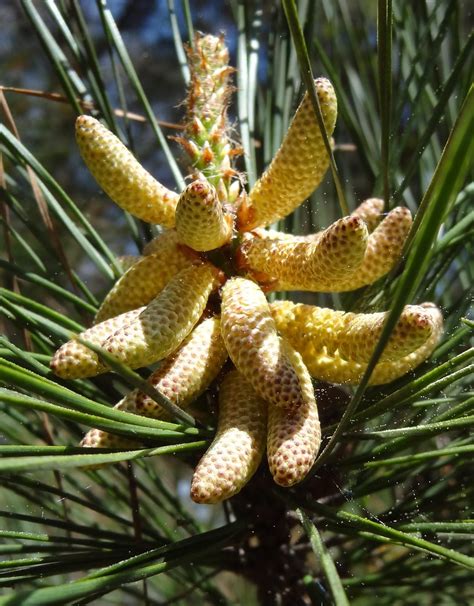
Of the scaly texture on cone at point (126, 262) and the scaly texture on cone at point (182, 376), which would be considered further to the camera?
the scaly texture on cone at point (126, 262)

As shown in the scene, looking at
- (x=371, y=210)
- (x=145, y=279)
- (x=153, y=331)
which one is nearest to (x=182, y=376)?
(x=153, y=331)

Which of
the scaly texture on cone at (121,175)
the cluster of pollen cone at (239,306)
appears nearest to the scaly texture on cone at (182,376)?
the cluster of pollen cone at (239,306)

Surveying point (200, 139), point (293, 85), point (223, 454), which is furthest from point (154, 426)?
point (293, 85)

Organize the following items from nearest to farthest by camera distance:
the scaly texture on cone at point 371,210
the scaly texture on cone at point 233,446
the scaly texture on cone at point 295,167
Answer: the scaly texture on cone at point 233,446 < the scaly texture on cone at point 295,167 < the scaly texture on cone at point 371,210

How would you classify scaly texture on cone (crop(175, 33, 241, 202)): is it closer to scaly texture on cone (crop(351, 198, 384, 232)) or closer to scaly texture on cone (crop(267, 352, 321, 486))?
scaly texture on cone (crop(351, 198, 384, 232))

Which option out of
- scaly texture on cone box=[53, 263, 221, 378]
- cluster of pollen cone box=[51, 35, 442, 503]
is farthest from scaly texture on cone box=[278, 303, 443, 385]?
scaly texture on cone box=[53, 263, 221, 378]

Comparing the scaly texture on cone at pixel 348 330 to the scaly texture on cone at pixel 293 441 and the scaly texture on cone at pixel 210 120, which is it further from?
the scaly texture on cone at pixel 210 120

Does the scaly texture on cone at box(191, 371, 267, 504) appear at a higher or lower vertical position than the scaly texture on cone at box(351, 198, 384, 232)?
lower

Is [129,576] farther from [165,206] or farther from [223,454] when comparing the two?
[165,206]
